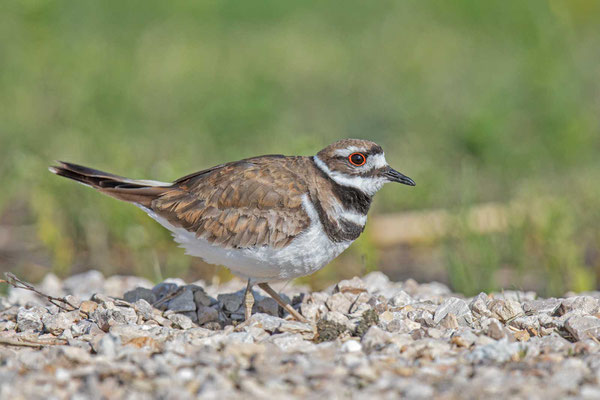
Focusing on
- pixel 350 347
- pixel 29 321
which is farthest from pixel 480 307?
pixel 29 321

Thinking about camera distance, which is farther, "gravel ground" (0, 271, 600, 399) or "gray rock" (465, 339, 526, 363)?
"gray rock" (465, 339, 526, 363)

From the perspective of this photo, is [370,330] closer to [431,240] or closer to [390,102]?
[431,240]

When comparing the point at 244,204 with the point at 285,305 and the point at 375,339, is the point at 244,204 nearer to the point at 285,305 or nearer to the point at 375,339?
the point at 285,305

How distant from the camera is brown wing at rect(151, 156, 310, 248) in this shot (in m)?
4.88

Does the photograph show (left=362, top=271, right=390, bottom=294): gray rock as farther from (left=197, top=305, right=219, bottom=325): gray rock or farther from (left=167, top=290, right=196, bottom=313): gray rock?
(left=167, top=290, right=196, bottom=313): gray rock

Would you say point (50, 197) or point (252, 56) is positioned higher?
point (252, 56)

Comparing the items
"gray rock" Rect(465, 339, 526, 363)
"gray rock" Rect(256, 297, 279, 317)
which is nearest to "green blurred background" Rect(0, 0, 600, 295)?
"gray rock" Rect(256, 297, 279, 317)

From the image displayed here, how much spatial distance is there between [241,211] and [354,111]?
5.72 metres

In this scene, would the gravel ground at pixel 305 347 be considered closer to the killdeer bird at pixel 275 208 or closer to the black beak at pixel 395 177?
the killdeer bird at pixel 275 208

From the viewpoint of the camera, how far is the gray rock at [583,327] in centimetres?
431

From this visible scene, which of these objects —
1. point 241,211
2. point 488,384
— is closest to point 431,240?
point 241,211

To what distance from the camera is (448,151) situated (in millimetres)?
8727

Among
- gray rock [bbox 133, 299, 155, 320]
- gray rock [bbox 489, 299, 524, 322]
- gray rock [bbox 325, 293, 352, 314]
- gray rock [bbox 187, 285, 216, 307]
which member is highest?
gray rock [bbox 489, 299, 524, 322]

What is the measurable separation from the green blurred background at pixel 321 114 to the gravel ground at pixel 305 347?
1100 millimetres
